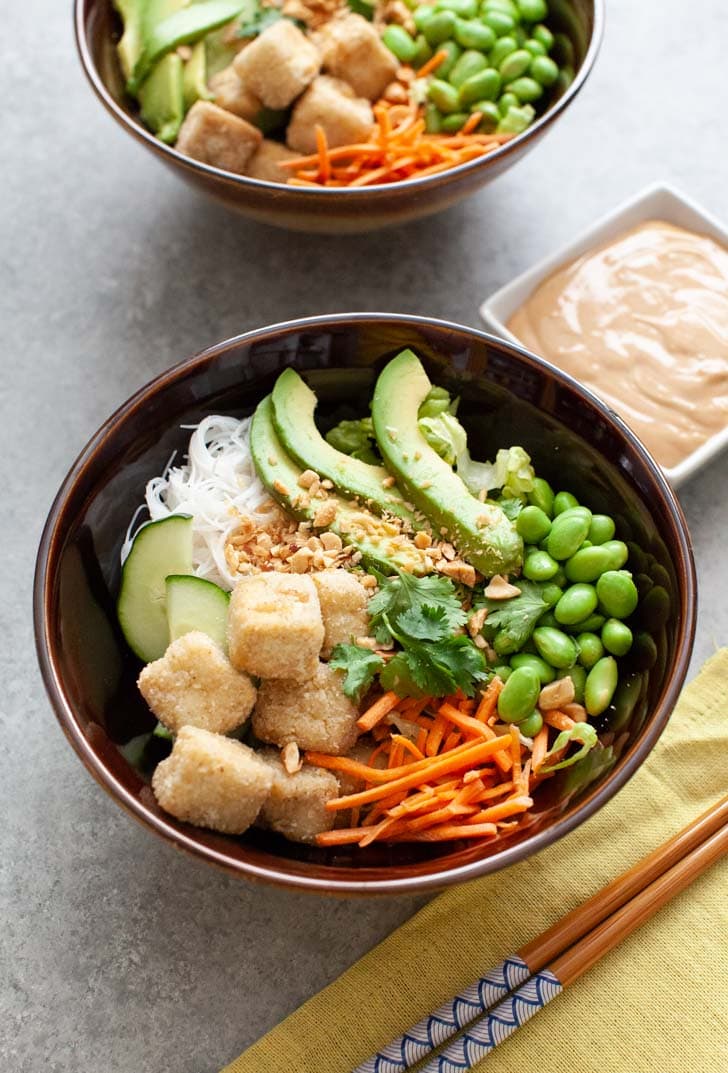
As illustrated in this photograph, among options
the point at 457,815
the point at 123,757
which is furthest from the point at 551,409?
the point at 123,757

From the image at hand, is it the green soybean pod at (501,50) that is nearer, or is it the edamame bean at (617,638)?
the edamame bean at (617,638)

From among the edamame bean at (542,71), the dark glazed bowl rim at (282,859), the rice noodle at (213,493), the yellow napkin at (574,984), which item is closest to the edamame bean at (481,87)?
the edamame bean at (542,71)

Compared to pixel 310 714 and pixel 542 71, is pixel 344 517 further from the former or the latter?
pixel 542 71

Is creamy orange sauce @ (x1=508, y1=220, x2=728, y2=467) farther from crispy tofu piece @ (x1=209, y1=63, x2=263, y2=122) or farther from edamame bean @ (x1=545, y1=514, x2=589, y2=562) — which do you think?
crispy tofu piece @ (x1=209, y1=63, x2=263, y2=122)

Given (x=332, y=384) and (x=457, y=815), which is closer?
(x=457, y=815)

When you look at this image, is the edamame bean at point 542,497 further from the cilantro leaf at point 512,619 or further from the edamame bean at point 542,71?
the edamame bean at point 542,71

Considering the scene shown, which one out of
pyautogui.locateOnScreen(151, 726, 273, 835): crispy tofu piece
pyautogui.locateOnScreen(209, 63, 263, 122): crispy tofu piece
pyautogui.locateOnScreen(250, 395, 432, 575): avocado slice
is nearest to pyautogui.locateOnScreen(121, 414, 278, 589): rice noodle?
pyautogui.locateOnScreen(250, 395, 432, 575): avocado slice

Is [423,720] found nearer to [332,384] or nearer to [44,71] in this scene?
[332,384]
